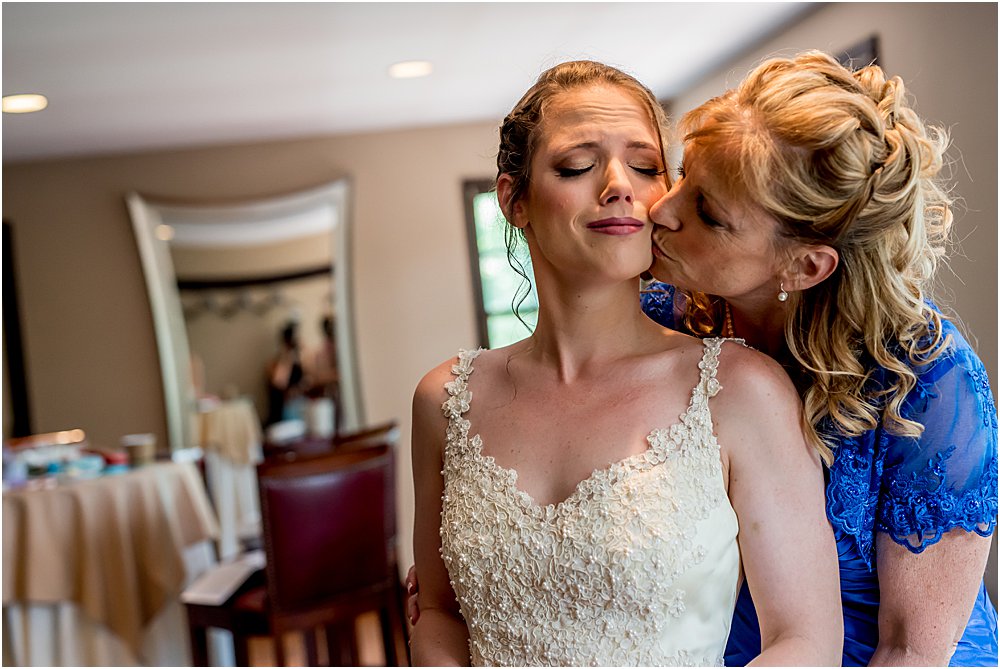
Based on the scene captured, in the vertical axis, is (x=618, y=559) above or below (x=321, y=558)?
above

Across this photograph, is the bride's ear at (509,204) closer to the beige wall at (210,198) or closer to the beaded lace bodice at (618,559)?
the beaded lace bodice at (618,559)

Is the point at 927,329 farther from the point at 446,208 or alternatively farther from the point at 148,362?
the point at 148,362

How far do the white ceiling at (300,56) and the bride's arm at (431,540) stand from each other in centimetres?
176

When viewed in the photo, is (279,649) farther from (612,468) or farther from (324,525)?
(612,468)

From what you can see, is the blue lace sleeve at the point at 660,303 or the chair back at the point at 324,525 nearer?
the blue lace sleeve at the point at 660,303

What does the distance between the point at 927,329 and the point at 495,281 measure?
4959 millimetres

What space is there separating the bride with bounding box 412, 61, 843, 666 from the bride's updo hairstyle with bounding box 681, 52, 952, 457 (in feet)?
0.33

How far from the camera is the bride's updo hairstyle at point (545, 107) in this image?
143cm

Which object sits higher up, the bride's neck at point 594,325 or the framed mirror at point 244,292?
the framed mirror at point 244,292

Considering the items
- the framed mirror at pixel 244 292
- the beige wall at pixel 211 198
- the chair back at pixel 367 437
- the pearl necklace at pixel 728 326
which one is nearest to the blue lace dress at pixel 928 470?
the pearl necklace at pixel 728 326

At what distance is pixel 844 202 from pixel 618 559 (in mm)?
570

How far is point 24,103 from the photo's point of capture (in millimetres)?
4531

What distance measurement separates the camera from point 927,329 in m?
1.40

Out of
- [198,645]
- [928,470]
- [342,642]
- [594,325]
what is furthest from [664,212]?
[198,645]
